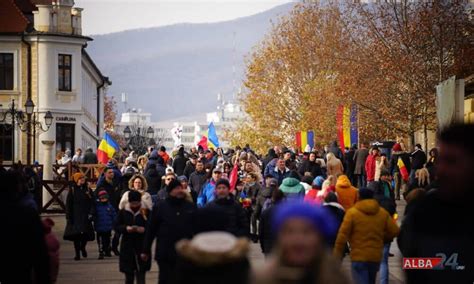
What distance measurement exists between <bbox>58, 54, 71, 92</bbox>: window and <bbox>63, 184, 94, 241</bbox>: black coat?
39.9 metres

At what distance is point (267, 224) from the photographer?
709 inches

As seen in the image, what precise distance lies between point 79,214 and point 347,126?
28782mm

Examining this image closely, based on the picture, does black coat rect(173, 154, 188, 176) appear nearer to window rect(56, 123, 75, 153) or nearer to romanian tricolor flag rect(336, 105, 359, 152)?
romanian tricolor flag rect(336, 105, 359, 152)

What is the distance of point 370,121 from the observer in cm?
5412

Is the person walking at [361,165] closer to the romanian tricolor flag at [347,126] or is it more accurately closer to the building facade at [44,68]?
the romanian tricolor flag at [347,126]

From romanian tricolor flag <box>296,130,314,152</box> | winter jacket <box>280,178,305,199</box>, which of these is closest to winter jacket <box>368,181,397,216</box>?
winter jacket <box>280,178,305,199</box>

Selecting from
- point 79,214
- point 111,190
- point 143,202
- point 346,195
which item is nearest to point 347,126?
point 111,190

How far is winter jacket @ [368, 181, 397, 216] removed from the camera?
67.9ft

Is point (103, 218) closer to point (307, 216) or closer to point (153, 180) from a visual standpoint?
point (153, 180)

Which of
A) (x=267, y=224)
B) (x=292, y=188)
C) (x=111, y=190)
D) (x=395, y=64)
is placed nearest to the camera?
(x=267, y=224)

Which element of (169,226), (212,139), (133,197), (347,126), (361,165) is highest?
(347,126)

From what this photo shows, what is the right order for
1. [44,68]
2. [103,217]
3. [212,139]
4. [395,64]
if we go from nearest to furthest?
1. [103,217]
2. [395,64]
3. [212,139]
4. [44,68]

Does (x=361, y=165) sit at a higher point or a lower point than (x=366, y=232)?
higher

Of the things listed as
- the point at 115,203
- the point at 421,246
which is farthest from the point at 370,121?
the point at 421,246
